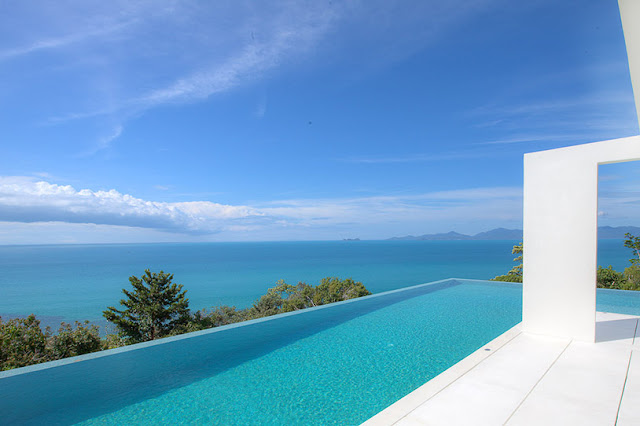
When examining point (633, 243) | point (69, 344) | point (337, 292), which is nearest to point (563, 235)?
point (69, 344)

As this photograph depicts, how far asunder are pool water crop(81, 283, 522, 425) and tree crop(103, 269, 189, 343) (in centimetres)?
340

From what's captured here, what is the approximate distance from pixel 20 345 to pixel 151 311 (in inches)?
102

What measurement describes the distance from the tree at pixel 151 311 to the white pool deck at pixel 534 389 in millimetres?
5300

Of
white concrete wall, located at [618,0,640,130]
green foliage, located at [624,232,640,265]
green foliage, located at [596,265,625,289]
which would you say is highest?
white concrete wall, located at [618,0,640,130]

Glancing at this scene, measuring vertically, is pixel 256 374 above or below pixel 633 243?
below

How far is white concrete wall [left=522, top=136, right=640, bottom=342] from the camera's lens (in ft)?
10.5

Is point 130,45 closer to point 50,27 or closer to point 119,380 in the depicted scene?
point 50,27

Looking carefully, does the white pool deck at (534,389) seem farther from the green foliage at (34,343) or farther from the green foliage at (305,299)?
the green foliage at (305,299)

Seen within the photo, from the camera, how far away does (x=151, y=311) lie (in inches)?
255

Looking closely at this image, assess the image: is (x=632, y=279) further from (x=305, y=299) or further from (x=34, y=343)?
(x=34, y=343)

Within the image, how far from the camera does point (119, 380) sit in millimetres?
3230

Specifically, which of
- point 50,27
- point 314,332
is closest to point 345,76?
point 50,27

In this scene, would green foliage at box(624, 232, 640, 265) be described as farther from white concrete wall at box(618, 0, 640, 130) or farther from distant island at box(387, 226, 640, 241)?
white concrete wall at box(618, 0, 640, 130)

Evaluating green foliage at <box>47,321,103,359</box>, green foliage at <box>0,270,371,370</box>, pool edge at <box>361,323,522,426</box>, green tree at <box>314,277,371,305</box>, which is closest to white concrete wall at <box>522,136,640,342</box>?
pool edge at <box>361,323,522,426</box>
